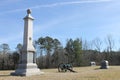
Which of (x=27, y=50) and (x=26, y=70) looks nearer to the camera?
(x=26, y=70)

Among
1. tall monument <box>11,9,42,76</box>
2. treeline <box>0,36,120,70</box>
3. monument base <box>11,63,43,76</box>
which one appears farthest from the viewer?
treeline <box>0,36,120,70</box>

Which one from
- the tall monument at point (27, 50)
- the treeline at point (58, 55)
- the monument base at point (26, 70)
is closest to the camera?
the monument base at point (26, 70)

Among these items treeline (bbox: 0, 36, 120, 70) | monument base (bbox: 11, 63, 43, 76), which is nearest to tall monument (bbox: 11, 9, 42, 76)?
Answer: monument base (bbox: 11, 63, 43, 76)

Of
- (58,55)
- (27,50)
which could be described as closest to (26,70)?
(27,50)

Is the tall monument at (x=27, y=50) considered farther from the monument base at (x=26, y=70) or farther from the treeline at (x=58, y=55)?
the treeline at (x=58, y=55)

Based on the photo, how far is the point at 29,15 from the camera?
22.5 m

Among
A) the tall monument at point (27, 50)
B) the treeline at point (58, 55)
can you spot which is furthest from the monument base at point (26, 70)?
the treeline at point (58, 55)

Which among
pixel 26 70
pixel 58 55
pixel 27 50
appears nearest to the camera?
pixel 26 70

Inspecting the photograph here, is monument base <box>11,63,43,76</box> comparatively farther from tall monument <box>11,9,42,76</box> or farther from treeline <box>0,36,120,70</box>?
treeline <box>0,36,120,70</box>

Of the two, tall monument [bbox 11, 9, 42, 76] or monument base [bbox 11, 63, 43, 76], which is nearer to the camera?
monument base [bbox 11, 63, 43, 76]

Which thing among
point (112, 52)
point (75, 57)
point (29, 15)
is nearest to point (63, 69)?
point (29, 15)

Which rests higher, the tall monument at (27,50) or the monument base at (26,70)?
the tall monument at (27,50)

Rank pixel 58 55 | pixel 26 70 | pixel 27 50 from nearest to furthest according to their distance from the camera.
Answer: pixel 26 70 → pixel 27 50 → pixel 58 55

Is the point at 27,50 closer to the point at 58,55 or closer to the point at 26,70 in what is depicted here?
the point at 26,70
